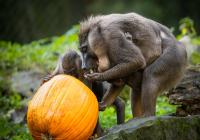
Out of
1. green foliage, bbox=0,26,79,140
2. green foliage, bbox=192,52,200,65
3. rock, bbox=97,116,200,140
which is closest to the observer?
rock, bbox=97,116,200,140

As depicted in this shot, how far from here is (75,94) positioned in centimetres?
747

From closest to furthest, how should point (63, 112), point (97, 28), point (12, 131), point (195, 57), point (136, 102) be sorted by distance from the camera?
point (63, 112) → point (97, 28) → point (136, 102) → point (12, 131) → point (195, 57)

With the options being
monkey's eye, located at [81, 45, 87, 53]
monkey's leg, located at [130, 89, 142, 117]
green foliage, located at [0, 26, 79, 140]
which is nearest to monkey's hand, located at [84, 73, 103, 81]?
monkey's eye, located at [81, 45, 87, 53]

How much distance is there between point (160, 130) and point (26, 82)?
5.52 metres

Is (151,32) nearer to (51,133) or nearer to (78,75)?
(78,75)

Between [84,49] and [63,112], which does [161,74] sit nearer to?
[84,49]

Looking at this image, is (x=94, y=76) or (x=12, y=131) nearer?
(x=94, y=76)

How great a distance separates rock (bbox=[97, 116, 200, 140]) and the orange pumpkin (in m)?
0.47

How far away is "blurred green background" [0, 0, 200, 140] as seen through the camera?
→ 10.7 metres

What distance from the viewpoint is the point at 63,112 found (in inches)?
288

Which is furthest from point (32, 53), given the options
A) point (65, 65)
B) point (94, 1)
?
point (94, 1)

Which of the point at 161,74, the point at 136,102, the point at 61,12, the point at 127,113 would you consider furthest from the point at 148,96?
the point at 61,12

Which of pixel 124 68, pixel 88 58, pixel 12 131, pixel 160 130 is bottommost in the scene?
pixel 12 131

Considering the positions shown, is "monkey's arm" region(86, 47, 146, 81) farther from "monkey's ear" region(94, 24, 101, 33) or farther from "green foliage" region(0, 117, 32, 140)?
"green foliage" region(0, 117, 32, 140)
